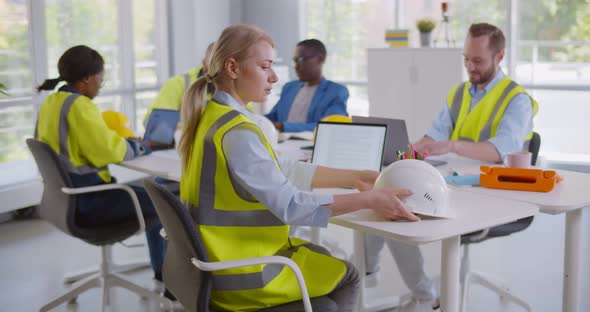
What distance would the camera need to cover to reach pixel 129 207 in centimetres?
332

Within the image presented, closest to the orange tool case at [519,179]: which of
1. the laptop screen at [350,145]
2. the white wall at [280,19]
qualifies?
the laptop screen at [350,145]

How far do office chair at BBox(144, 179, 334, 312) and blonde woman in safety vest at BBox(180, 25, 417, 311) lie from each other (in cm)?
5

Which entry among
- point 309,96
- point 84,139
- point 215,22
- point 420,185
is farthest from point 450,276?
point 215,22

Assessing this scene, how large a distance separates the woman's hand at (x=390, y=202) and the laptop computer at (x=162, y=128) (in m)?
1.90

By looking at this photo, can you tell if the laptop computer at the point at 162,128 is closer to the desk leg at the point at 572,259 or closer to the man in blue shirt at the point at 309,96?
the man in blue shirt at the point at 309,96

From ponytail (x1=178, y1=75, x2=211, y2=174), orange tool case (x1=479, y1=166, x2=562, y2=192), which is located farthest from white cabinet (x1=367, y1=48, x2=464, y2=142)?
ponytail (x1=178, y1=75, x2=211, y2=174)

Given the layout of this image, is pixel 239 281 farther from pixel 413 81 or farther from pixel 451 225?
pixel 413 81

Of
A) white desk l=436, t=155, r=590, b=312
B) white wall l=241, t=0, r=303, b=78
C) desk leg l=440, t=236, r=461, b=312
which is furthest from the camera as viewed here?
white wall l=241, t=0, r=303, b=78

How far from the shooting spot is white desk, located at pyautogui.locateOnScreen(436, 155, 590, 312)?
2396 mm

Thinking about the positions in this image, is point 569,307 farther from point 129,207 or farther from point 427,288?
point 129,207

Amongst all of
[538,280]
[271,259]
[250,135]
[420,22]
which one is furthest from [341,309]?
[420,22]

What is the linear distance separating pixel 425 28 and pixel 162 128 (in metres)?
3.13

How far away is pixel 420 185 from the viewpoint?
2094 mm

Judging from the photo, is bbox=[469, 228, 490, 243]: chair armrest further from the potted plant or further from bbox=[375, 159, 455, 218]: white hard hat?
the potted plant
